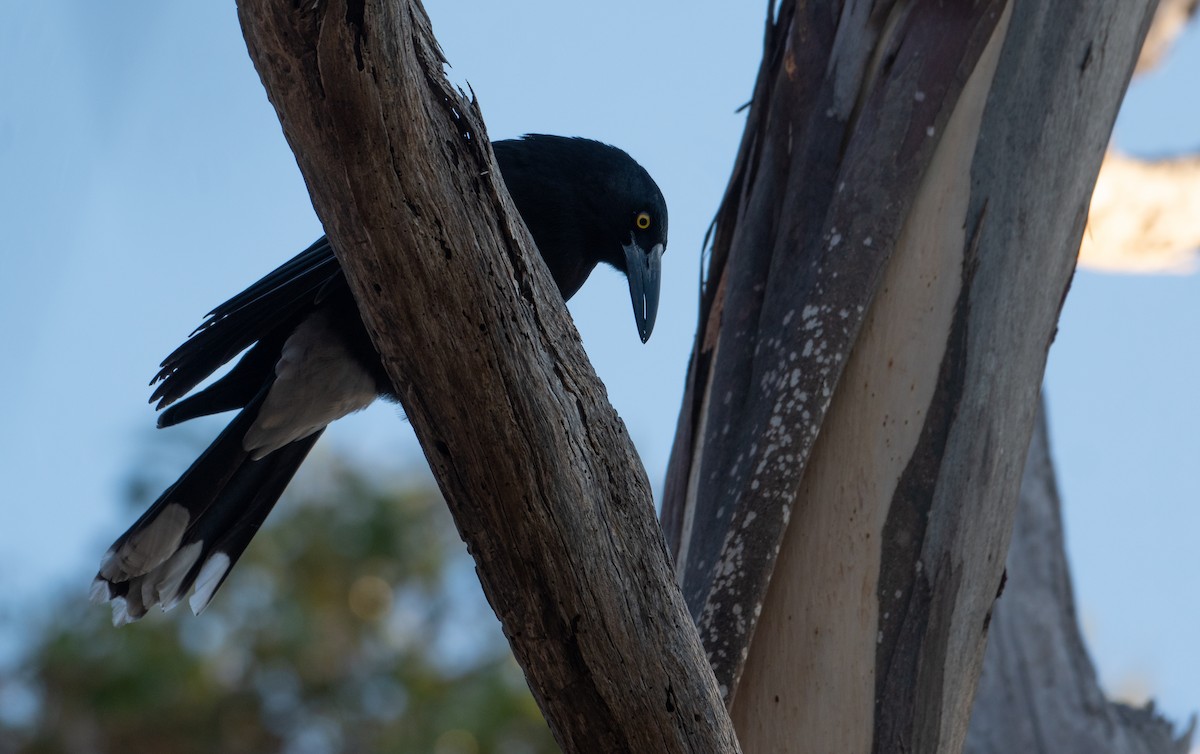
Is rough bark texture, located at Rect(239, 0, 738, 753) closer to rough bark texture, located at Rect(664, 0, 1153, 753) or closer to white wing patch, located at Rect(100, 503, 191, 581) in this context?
rough bark texture, located at Rect(664, 0, 1153, 753)

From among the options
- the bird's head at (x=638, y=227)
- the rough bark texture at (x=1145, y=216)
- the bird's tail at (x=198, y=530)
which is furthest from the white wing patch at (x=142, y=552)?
the rough bark texture at (x=1145, y=216)

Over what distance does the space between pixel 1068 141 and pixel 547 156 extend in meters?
1.60

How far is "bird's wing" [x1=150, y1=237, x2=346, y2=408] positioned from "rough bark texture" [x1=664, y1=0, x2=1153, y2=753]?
42.5 inches

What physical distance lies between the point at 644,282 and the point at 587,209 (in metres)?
0.27

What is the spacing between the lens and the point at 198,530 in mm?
2877

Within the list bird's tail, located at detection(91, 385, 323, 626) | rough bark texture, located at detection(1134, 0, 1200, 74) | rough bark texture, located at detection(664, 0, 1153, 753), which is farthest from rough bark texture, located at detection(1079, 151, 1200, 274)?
bird's tail, located at detection(91, 385, 323, 626)

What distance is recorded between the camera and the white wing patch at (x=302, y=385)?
2.99 metres

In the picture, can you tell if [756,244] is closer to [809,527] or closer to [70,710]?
[809,527]

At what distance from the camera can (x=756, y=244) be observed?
7.88 ft

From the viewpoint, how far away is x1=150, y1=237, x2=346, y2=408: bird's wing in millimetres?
2590

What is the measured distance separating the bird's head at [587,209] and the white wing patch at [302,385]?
64 centimetres

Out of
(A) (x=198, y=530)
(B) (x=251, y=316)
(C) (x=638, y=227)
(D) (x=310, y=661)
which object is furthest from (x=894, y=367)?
(D) (x=310, y=661)

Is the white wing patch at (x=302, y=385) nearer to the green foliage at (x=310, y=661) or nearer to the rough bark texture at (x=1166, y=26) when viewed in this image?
the green foliage at (x=310, y=661)

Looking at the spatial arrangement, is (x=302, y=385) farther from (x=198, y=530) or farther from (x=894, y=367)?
(x=894, y=367)
